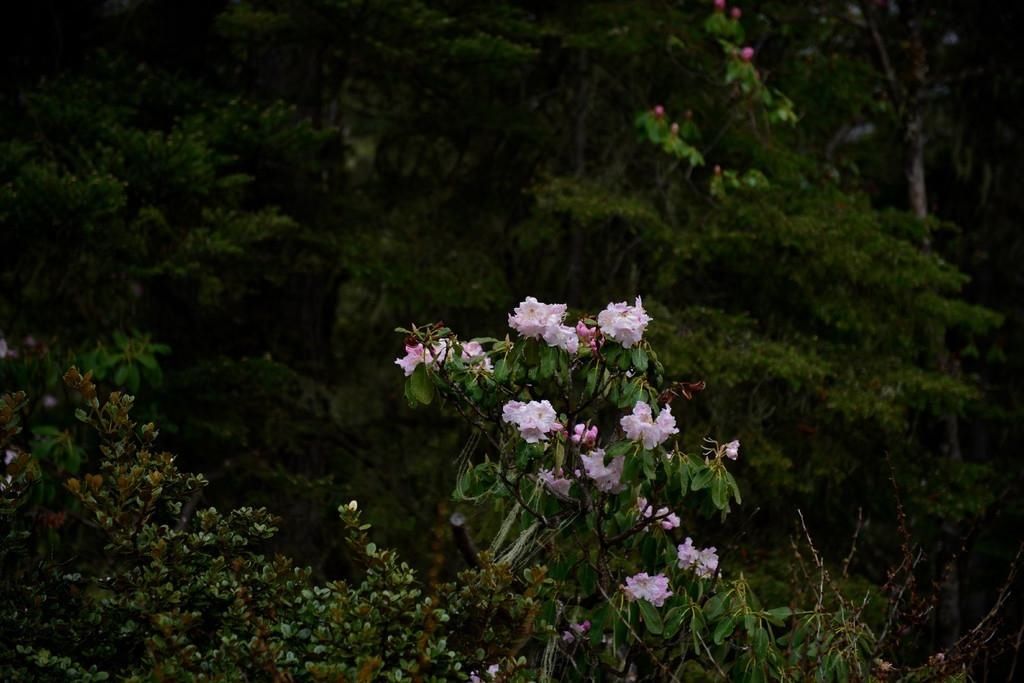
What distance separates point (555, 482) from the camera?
10.3 feet

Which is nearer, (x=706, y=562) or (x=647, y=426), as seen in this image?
(x=647, y=426)

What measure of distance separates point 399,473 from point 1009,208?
5.59 meters

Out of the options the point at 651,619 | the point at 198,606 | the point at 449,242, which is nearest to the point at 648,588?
the point at 651,619

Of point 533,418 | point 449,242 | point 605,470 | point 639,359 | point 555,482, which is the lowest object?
point 449,242

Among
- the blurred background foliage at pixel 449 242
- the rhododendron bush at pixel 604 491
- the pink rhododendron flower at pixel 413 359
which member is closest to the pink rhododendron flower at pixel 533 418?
the rhododendron bush at pixel 604 491

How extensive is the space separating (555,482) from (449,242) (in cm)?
368

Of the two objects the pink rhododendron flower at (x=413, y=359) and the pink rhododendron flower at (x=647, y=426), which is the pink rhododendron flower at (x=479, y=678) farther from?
the pink rhododendron flower at (x=413, y=359)

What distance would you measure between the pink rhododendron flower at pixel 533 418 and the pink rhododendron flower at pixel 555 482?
193mm

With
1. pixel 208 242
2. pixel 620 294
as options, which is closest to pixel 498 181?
pixel 620 294

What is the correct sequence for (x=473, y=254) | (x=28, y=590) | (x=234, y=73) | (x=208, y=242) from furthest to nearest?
(x=234, y=73) → (x=473, y=254) → (x=208, y=242) → (x=28, y=590)

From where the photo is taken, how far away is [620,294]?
639 centimetres

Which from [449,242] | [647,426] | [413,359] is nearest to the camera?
[647,426]

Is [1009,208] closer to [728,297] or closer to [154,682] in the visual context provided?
[728,297]

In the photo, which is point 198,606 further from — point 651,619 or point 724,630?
point 724,630
